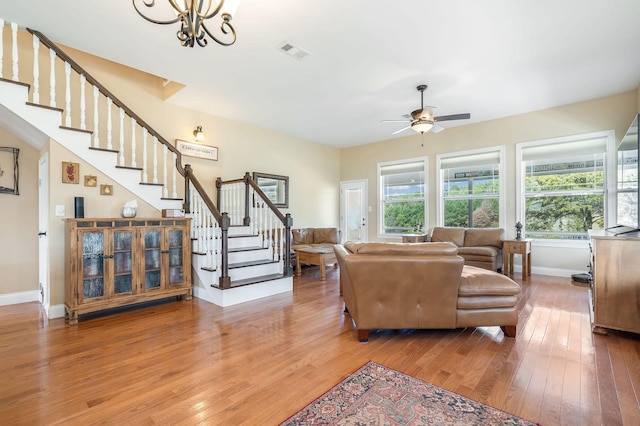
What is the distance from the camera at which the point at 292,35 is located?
3135 mm

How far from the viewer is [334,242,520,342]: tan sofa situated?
2.55 m

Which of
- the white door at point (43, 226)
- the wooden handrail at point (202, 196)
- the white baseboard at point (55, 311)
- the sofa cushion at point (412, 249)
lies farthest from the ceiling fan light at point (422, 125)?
the white baseboard at point (55, 311)

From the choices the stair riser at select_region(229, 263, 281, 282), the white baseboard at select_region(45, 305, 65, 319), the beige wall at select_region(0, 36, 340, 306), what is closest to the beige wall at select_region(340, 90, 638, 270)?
the beige wall at select_region(0, 36, 340, 306)

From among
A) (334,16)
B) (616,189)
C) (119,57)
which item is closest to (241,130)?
(119,57)

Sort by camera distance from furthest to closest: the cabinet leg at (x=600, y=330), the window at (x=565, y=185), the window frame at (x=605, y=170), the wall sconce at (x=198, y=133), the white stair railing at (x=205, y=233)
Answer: the wall sconce at (x=198, y=133) → the window at (x=565, y=185) → the window frame at (x=605, y=170) → the white stair railing at (x=205, y=233) → the cabinet leg at (x=600, y=330)

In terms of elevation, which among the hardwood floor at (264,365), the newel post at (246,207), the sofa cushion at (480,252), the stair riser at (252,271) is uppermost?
the newel post at (246,207)

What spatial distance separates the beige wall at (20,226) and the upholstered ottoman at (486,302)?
5.28 meters

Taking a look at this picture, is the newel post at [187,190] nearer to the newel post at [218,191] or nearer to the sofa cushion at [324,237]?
the newel post at [218,191]

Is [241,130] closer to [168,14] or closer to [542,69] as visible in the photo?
[168,14]

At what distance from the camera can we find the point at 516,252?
5.07 m

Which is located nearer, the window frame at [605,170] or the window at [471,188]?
the window frame at [605,170]

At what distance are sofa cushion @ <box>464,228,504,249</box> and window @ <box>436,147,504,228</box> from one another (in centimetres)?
44

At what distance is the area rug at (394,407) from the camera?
162 centimetres

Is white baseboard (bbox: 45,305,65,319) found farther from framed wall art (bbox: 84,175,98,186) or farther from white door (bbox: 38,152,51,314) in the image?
framed wall art (bbox: 84,175,98,186)
